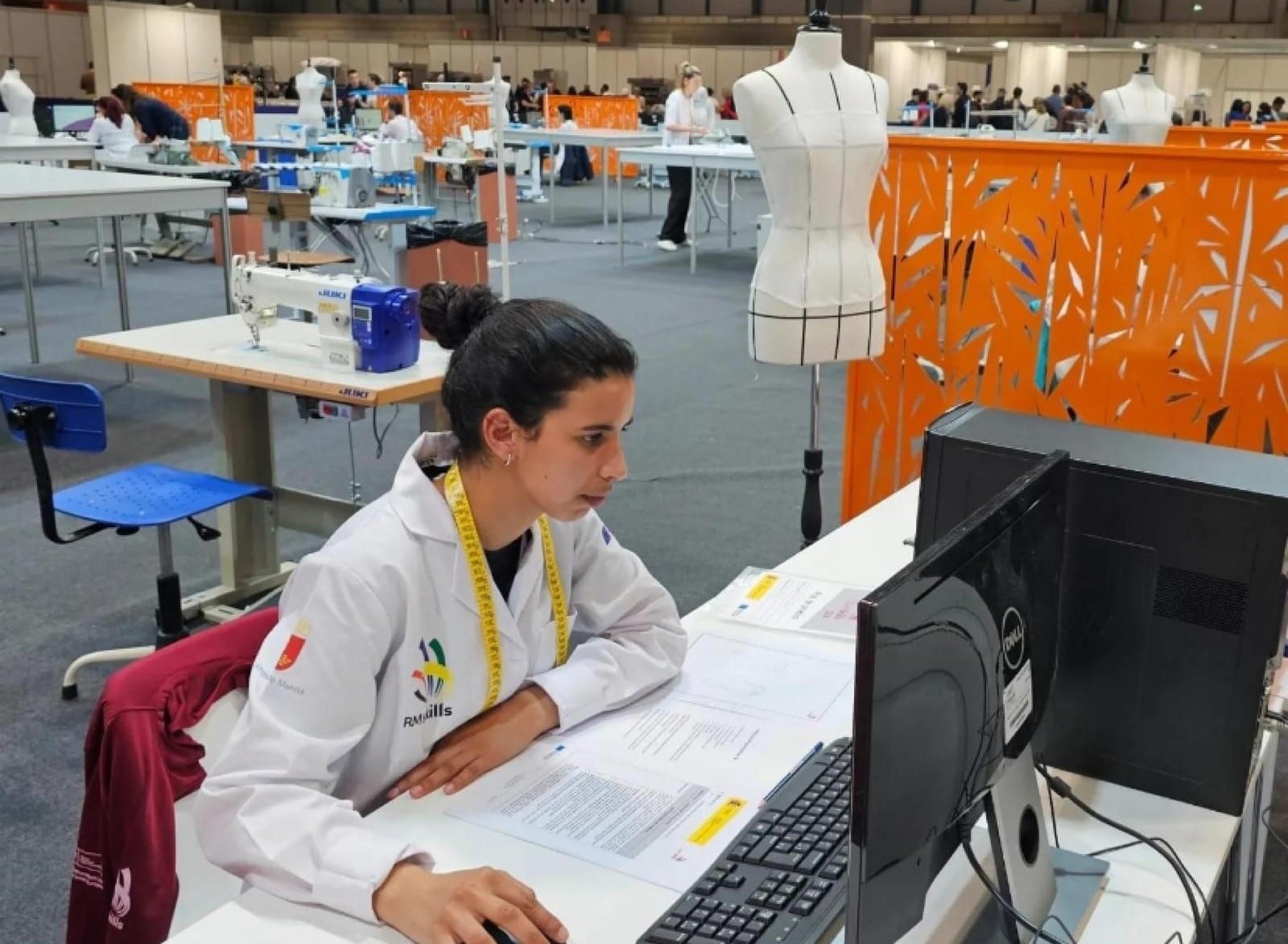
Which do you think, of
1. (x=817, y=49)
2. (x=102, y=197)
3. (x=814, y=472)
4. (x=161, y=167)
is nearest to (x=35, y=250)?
(x=161, y=167)

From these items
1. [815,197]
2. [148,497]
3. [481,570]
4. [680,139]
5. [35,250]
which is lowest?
[148,497]

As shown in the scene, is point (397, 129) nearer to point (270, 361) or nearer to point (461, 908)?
point (270, 361)

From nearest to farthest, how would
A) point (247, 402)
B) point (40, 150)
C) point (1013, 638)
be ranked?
point (1013, 638) < point (247, 402) < point (40, 150)

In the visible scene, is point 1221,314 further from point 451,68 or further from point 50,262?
point 451,68

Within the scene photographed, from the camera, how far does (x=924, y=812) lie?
97cm

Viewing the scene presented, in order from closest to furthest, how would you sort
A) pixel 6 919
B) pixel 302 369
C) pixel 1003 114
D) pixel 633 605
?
pixel 633 605
pixel 6 919
pixel 302 369
pixel 1003 114

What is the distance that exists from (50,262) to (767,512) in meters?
7.15

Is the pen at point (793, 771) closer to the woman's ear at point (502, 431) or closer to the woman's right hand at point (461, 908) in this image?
the woman's right hand at point (461, 908)

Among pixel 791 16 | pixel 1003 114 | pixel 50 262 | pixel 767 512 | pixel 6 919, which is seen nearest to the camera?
pixel 6 919

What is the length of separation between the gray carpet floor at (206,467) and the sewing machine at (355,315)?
0.95 m

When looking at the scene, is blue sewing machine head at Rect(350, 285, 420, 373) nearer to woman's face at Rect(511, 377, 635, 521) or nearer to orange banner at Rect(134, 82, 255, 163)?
woman's face at Rect(511, 377, 635, 521)

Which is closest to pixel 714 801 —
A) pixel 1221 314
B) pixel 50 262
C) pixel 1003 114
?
pixel 1221 314

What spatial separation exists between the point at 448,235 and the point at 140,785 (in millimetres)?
3733

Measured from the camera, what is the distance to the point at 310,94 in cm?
1047
